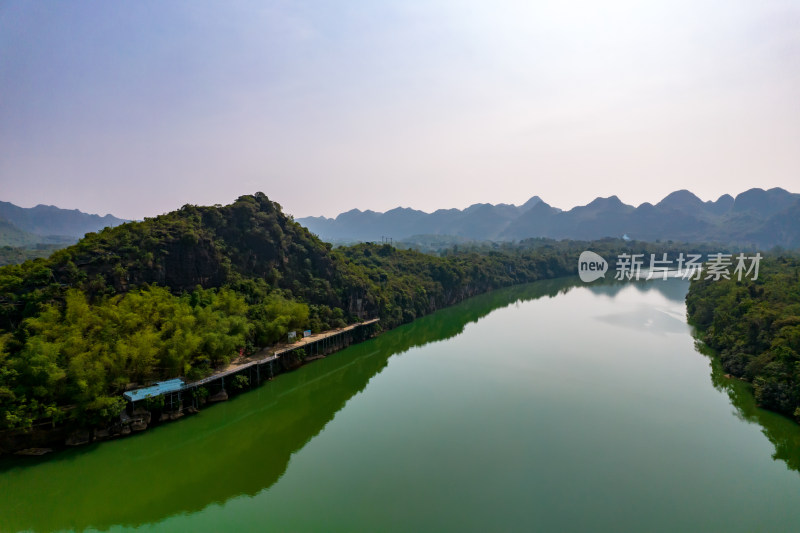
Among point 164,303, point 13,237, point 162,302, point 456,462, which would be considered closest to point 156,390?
point 164,303

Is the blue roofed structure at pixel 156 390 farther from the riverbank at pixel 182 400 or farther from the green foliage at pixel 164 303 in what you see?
the green foliage at pixel 164 303

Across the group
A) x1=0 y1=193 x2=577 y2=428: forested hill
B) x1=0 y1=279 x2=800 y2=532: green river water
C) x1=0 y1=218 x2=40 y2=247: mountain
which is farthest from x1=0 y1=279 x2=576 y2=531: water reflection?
x1=0 y1=218 x2=40 y2=247: mountain

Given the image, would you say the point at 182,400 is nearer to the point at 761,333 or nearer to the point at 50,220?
the point at 761,333

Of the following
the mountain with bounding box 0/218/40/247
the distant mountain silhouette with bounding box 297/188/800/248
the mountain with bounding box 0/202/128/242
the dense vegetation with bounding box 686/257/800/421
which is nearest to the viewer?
the dense vegetation with bounding box 686/257/800/421

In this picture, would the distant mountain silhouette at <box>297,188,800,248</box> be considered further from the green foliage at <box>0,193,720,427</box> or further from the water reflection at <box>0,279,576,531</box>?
the water reflection at <box>0,279,576,531</box>

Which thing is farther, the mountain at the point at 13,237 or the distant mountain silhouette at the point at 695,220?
the distant mountain silhouette at the point at 695,220

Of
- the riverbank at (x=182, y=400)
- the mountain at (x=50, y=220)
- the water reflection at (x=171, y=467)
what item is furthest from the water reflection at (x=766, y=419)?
the mountain at (x=50, y=220)
